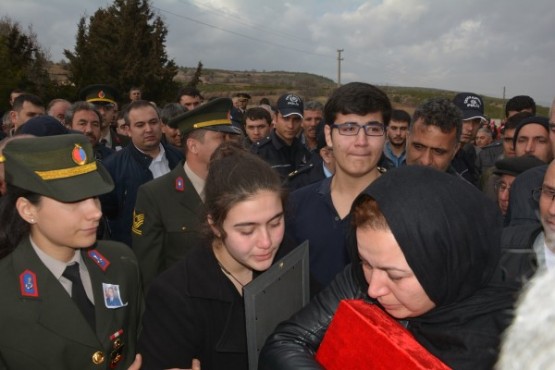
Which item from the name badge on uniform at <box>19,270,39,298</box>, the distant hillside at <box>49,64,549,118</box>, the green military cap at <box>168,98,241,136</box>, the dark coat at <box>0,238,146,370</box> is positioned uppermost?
the distant hillside at <box>49,64,549,118</box>

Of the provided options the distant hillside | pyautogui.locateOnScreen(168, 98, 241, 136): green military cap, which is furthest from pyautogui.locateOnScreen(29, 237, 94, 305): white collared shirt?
the distant hillside

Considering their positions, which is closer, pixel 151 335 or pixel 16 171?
pixel 151 335

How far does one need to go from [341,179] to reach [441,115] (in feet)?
3.46

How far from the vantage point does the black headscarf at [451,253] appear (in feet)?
4.07

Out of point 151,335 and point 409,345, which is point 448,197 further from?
point 151,335

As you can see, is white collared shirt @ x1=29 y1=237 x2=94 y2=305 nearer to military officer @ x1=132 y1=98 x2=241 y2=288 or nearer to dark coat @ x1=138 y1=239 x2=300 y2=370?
dark coat @ x1=138 y1=239 x2=300 y2=370

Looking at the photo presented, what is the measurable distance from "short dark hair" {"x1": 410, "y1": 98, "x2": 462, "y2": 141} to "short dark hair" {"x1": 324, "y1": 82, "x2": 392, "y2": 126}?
2.26 ft

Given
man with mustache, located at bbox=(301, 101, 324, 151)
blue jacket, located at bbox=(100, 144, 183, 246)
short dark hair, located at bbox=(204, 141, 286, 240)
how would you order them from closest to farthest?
short dark hair, located at bbox=(204, 141, 286, 240) < blue jacket, located at bbox=(100, 144, 183, 246) < man with mustache, located at bbox=(301, 101, 324, 151)

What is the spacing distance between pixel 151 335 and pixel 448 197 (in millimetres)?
1178

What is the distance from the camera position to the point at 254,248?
6.25 feet

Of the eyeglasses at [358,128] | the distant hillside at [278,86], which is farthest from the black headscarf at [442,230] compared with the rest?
the distant hillside at [278,86]

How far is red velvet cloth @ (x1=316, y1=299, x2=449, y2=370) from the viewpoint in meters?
1.18

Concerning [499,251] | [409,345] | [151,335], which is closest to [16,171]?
[151,335]

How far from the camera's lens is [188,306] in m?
1.81
